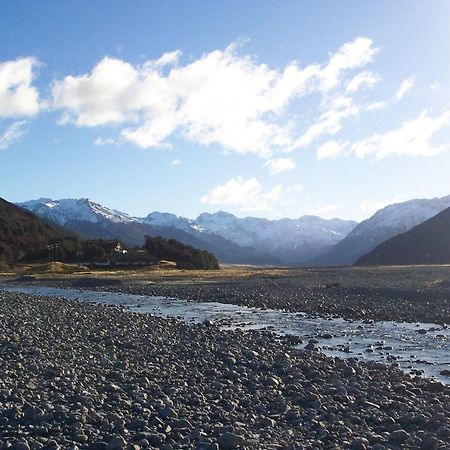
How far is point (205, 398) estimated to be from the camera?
13805 mm

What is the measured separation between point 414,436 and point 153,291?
49.6m

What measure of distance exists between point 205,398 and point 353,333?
14.3m

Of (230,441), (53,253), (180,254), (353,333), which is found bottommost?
(353,333)

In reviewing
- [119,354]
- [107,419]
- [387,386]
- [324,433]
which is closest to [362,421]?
[324,433]

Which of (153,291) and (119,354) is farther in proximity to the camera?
(153,291)

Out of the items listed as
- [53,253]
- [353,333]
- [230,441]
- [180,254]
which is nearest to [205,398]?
[230,441]

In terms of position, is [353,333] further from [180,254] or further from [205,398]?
[180,254]

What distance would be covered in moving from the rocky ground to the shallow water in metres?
1.88

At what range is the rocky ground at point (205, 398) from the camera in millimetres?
10914

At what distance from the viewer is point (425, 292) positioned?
150ft

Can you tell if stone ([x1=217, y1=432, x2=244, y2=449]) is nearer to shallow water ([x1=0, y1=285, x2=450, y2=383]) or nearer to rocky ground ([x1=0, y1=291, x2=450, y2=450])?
rocky ground ([x1=0, y1=291, x2=450, y2=450])

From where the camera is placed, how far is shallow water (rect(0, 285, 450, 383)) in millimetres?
20031

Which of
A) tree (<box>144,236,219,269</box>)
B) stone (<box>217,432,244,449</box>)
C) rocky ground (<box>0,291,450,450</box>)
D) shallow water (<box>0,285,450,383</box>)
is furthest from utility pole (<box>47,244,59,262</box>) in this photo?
stone (<box>217,432,244,449</box>)

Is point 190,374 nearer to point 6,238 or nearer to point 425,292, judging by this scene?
point 425,292
